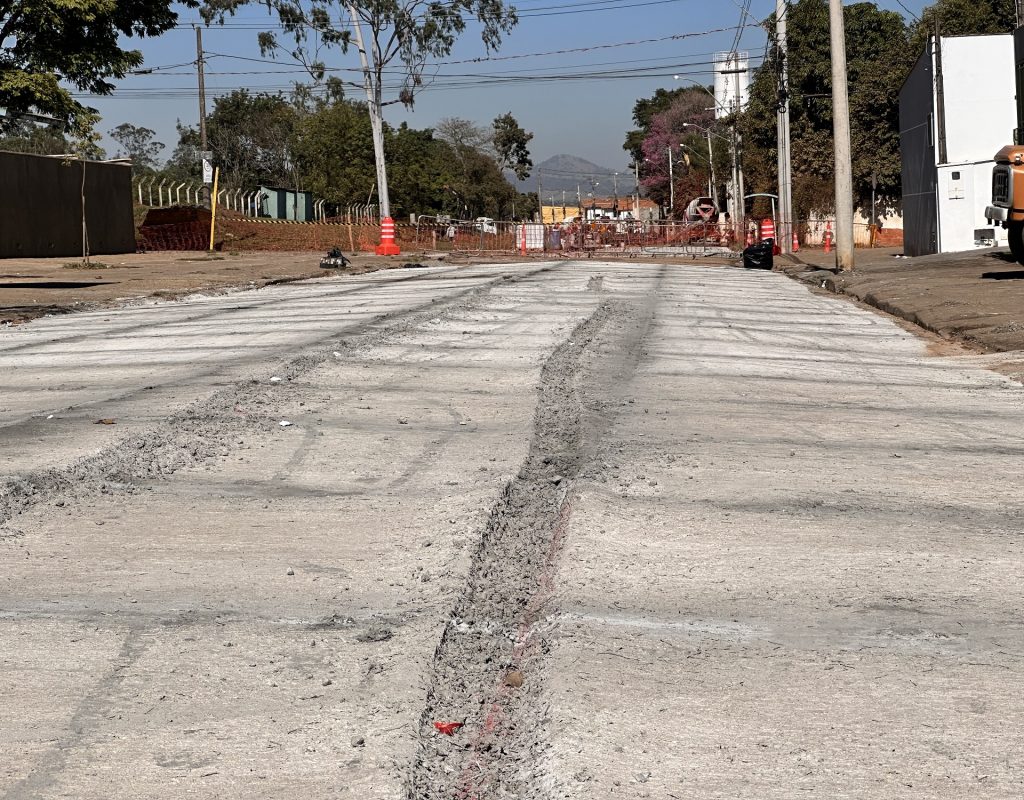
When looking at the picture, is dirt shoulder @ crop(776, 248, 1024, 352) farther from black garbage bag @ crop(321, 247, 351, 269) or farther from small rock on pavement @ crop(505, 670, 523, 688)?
black garbage bag @ crop(321, 247, 351, 269)

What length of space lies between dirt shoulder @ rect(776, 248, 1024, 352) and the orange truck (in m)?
0.66

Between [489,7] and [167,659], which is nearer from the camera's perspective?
[167,659]

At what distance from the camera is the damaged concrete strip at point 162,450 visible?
5336 millimetres

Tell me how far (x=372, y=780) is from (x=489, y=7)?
52.7 m

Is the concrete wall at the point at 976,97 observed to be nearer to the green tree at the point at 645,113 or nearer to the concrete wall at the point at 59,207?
the concrete wall at the point at 59,207

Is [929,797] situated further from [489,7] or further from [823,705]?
[489,7]

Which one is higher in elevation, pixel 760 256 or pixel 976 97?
pixel 976 97

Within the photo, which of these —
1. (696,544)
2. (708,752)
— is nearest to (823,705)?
(708,752)

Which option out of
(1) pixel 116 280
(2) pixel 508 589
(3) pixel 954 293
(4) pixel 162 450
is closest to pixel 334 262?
(1) pixel 116 280

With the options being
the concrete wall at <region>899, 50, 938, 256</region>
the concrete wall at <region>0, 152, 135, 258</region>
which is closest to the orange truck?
the concrete wall at <region>899, 50, 938, 256</region>

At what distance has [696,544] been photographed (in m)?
4.58

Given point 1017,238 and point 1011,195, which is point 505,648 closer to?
point 1011,195

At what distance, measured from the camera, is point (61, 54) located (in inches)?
754

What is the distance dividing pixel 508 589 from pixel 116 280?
2336cm
